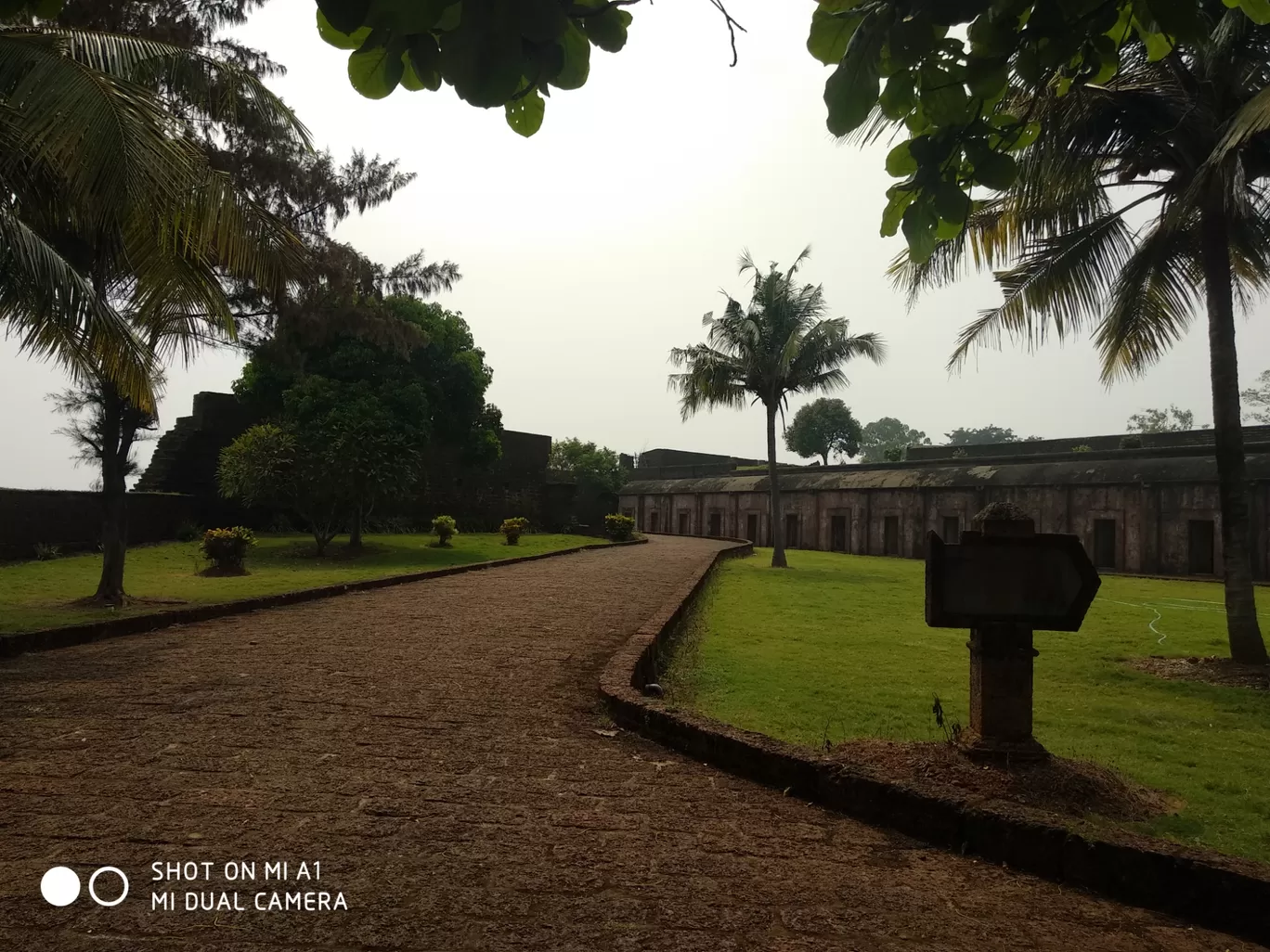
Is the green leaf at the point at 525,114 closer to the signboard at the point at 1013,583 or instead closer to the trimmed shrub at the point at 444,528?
the signboard at the point at 1013,583

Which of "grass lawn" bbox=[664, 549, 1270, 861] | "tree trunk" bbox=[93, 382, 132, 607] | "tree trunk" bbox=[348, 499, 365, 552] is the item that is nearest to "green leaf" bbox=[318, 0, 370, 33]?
"grass lawn" bbox=[664, 549, 1270, 861]

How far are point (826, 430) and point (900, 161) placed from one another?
6008 centimetres

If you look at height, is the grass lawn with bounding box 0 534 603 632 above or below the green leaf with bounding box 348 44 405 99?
below

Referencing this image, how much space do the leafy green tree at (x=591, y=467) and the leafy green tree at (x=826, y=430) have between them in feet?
86.5

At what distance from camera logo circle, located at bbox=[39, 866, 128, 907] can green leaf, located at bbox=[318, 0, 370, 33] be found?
2325 mm

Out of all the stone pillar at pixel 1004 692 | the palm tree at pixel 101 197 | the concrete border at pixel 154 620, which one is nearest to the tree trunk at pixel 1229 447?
the stone pillar at pixel 1004 692

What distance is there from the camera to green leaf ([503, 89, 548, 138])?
2100 millimetres

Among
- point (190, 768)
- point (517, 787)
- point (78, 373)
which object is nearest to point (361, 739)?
point (190, 768)

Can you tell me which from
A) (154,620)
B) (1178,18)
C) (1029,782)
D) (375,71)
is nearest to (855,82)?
(1178,18)

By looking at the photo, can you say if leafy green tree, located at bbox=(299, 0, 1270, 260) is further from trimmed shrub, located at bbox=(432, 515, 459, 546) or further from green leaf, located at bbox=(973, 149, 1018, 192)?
trimmed shrub, located at bbox=(432, 515, 459, 546)

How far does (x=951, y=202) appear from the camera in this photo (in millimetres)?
2330

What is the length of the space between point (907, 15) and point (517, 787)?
2.96 m

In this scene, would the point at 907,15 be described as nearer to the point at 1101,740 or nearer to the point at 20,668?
the point at 1101,740

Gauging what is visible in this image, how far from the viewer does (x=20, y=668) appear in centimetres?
545
